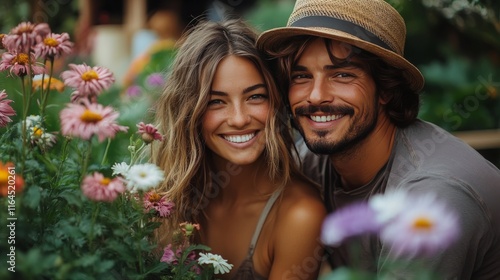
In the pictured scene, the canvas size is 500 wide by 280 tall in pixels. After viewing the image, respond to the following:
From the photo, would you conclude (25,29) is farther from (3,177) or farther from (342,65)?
(342,65)

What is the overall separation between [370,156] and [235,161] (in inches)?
21.3

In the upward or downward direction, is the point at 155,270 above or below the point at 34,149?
below

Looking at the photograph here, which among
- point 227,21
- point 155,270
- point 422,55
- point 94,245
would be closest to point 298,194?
point 227,21

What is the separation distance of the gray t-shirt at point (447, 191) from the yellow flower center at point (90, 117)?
0.89 m

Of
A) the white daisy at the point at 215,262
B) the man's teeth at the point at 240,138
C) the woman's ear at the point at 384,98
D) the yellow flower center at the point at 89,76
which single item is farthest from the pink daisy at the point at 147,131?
the woman's ear at the point at 384,98

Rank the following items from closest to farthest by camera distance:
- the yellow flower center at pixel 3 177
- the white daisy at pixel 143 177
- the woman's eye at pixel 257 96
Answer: the yellow flower center at pixel 3 177
the white daisy at pixel 143 177
the woman's eye at pixel 257 96

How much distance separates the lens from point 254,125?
2.55 metres

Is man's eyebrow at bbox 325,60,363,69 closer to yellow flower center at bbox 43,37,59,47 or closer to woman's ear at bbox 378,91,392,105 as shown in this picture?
woman's ear at bbox 378,91,392,105

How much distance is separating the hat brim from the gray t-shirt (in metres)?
0.20

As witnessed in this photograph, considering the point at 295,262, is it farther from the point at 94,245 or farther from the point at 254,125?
the point at 94,245

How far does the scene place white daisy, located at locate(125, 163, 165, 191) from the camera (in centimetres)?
169

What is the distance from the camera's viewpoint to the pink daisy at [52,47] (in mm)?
1744

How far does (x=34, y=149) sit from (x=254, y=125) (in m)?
0.97

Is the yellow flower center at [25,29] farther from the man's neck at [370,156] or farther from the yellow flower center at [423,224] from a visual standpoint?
the man's neck at [370,156]
